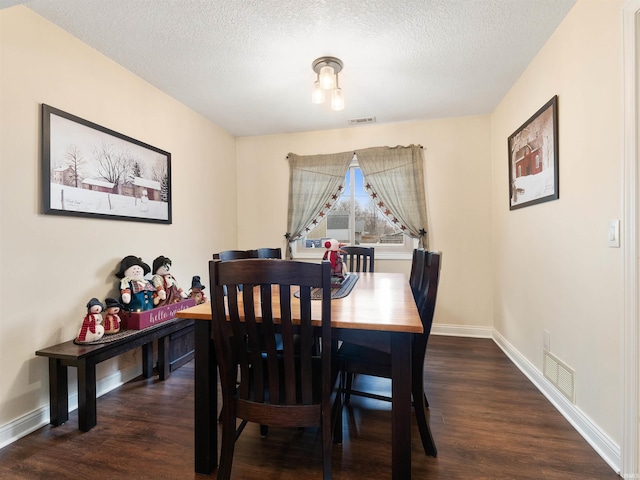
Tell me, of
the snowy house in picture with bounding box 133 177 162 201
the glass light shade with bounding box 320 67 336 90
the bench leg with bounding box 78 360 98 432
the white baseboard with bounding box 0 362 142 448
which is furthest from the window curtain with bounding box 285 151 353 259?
the bench leg with bounding box 78 360 98 432

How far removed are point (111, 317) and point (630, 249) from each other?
2.85m

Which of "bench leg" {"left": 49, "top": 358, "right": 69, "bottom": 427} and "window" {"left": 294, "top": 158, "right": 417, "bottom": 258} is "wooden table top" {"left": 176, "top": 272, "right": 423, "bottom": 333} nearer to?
"bench leg" {"left": 49, "top": 358, "right": 69, "bottom": 427}

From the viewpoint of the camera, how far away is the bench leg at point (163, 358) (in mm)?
2299

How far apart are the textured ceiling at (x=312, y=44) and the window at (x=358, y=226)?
1.00 meters

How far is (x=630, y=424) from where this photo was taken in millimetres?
1302

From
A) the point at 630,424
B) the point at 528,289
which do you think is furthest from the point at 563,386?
the point at 528,289

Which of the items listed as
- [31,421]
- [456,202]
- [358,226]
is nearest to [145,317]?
[31,421]

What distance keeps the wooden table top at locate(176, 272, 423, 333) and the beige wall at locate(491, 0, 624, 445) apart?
3.09 feet

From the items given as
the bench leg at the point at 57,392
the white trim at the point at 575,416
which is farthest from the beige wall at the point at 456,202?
the bench leg at the point at 57,392

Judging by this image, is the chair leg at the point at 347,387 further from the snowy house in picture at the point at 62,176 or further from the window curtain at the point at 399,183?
the snowy house in picture at the point at 62,176

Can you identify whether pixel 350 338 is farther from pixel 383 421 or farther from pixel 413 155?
pixel 413 155

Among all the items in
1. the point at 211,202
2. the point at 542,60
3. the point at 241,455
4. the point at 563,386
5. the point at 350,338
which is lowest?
the point at 241,455

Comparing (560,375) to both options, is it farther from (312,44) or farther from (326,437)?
(312,44)

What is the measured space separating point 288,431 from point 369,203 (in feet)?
8.42
